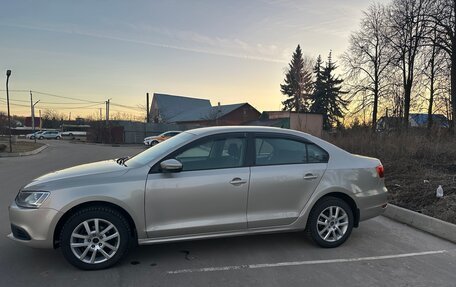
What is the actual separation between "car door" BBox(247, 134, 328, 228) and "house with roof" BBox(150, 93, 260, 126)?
176ft

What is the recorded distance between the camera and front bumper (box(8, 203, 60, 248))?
4.36m

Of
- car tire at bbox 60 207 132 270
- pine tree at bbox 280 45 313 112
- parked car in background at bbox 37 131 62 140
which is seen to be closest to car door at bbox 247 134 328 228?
car tire at bbox 60 207 132 270

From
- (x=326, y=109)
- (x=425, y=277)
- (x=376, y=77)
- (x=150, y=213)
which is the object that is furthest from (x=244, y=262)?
(x=326, y=109)

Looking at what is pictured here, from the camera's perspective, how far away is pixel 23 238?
4.48m

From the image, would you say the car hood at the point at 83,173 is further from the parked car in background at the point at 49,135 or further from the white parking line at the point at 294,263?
the parked car in background at the point at 49,135

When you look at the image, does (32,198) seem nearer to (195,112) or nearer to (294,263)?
(294,263)

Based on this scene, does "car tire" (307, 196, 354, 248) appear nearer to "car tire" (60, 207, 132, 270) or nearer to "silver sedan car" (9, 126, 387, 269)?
"silver sedan car" (9, 126, 387, 269)

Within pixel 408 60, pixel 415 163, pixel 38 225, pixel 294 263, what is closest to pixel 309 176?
pixel 294 263

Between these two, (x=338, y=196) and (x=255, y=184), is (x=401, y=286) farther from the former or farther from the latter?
(x=255, y=184)

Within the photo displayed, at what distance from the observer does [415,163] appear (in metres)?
10.8

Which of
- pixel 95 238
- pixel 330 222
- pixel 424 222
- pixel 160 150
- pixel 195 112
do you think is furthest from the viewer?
pixel 195 112

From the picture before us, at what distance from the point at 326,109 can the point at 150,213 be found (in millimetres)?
59804

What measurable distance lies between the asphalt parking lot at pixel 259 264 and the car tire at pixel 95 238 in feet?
0.47

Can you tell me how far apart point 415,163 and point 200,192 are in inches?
321
